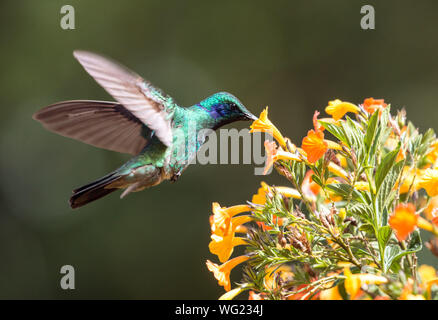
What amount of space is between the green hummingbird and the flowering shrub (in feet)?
2.01

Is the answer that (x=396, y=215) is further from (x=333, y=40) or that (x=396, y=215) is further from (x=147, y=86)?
(x=333, y=40)

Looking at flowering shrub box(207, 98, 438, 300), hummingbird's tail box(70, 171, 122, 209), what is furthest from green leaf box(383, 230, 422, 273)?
hummingbird's tail box(70, 171, 122, 209)

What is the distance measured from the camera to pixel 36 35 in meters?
5.07

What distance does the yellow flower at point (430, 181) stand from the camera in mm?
1377

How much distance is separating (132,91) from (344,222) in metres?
0.91

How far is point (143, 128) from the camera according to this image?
2.33m

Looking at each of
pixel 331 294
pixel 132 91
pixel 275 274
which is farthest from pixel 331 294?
pixel 132 91

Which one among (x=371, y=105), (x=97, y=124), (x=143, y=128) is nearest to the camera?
(x=371, y=105)

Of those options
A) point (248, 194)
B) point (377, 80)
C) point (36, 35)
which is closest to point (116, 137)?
point (248, 194)

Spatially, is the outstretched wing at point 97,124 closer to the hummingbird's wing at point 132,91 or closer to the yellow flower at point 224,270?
the hummingbird's wing at point 132,91

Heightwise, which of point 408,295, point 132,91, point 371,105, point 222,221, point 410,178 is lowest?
point 408,295

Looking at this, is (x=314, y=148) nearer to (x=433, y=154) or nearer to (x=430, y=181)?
(x=430, y=181)

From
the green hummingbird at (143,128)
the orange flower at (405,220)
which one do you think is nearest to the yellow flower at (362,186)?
the orange flower at (405,220)

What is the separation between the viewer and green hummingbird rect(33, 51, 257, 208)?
1986mm
